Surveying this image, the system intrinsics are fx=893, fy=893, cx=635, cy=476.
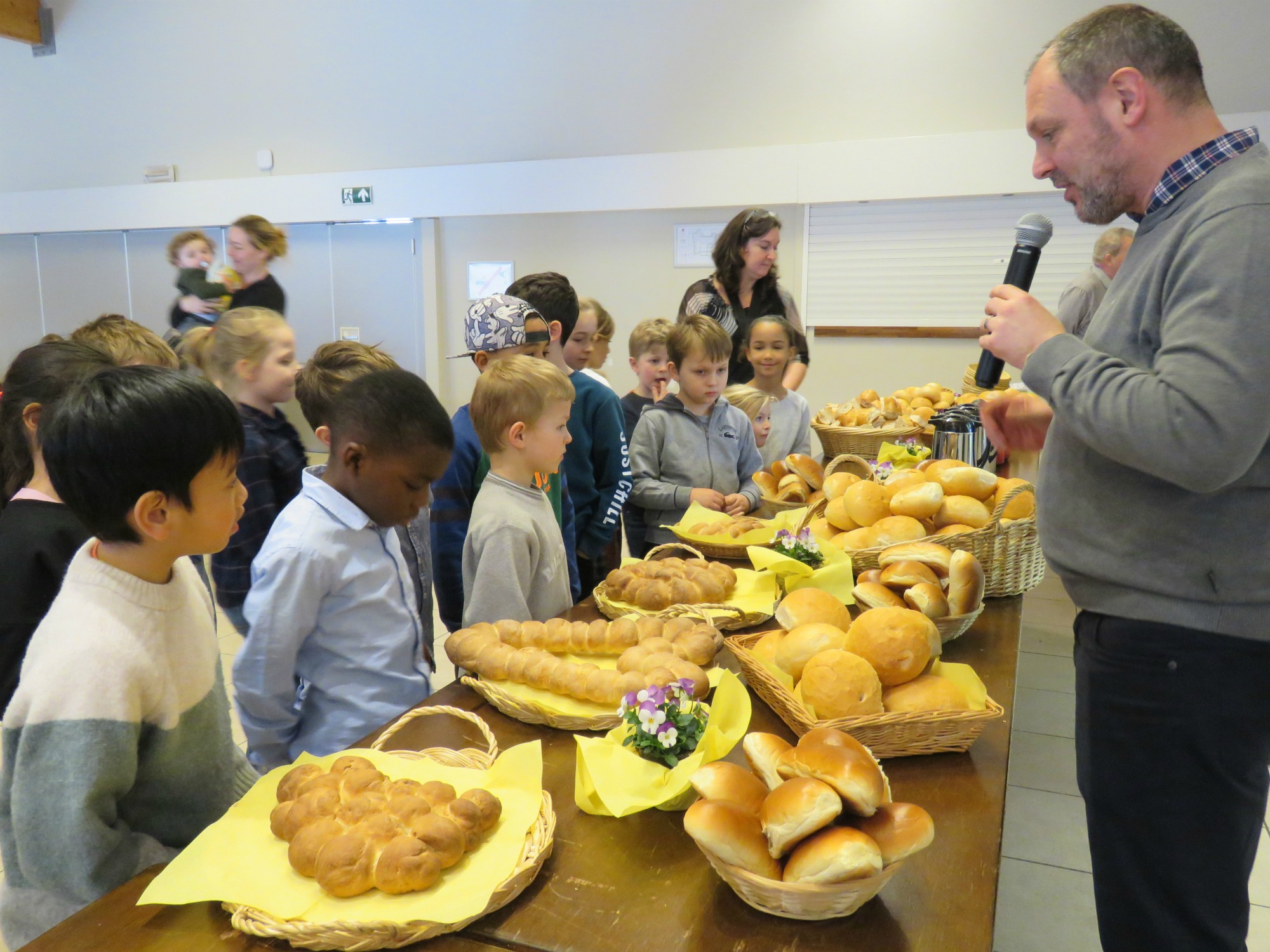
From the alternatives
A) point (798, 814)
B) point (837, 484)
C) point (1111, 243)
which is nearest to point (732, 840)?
point (798, 814)

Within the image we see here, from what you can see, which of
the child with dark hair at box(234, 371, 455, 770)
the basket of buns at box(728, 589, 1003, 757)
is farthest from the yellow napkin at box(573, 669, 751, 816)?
the child with dark hair at box(234, 371, 455, 770)

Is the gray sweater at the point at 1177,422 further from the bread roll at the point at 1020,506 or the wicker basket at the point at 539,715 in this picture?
the wicker basket at the point at 539,715

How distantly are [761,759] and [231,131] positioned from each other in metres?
8.87

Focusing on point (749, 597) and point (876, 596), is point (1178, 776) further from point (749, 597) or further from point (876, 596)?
point (749, 597)

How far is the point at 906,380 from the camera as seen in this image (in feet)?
21.0

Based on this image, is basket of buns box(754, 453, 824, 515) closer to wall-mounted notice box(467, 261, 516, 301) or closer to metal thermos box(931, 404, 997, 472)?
metal thermos box(931, 404, 997, 472)

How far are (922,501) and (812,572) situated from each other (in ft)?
1.04

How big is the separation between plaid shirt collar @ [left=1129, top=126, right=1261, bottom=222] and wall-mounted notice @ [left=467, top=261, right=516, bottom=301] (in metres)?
6.32

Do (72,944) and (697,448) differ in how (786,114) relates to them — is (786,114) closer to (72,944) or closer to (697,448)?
(697,448)

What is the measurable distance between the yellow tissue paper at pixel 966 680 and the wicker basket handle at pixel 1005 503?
50 cm

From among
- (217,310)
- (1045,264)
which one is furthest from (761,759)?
(1045,264)

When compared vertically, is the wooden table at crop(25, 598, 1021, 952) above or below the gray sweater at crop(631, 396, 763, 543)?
below

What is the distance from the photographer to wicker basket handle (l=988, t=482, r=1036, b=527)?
5.77 ft

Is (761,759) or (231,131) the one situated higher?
(231,131)
